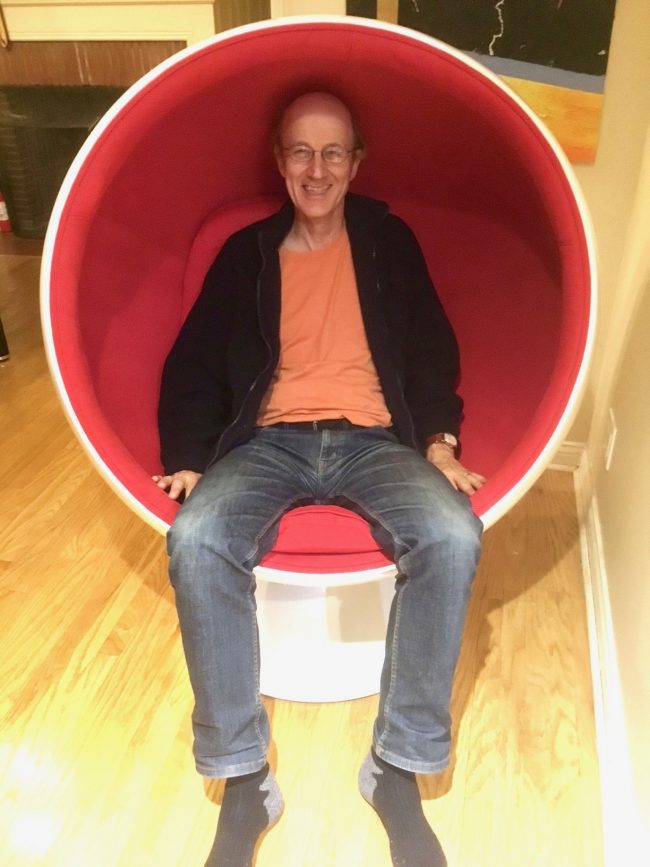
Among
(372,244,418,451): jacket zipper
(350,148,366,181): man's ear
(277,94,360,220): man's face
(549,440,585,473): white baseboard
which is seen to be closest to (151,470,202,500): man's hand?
(372,244,418,451): jacket zipper

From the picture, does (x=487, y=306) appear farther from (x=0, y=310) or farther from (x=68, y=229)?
(x=0, y=310)

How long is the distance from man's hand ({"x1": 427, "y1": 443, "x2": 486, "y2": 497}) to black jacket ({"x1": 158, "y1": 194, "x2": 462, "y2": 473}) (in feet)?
0.12

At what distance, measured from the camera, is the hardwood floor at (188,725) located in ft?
3.71

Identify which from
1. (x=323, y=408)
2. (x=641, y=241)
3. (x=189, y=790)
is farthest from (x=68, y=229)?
(x=641, y=241)

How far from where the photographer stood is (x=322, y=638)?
133cm

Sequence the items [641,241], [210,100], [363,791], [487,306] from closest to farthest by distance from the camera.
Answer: [363,791] → [210,100] → [487,306] → [641,241]

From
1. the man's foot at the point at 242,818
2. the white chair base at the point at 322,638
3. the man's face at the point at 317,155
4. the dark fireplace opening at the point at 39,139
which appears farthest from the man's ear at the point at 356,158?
the dark fireplace opening at the point at 39,139

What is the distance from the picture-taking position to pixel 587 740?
1.28 meters

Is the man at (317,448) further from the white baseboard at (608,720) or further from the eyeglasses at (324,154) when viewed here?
the white baseboard at (608,720)

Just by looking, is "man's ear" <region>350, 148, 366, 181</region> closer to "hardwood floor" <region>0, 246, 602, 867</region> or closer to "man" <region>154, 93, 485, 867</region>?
"man" <region>154, 93, 485, 867</region>

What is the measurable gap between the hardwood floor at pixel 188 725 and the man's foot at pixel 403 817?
4 cm

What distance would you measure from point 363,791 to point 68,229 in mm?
995

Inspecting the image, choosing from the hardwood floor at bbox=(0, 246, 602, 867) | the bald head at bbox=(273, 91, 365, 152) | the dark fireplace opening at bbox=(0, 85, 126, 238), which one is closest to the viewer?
the hardwood floor at bbox=(0, 246, 602, 867)

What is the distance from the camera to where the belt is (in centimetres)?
131
